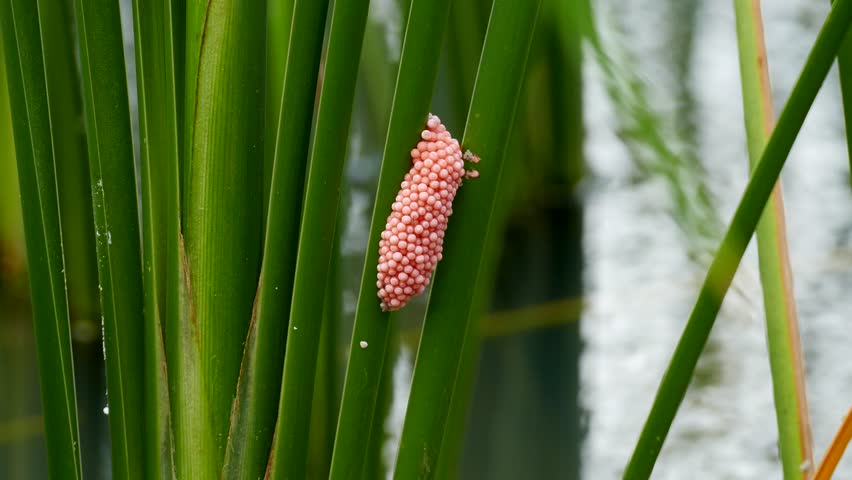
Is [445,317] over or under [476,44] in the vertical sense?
under

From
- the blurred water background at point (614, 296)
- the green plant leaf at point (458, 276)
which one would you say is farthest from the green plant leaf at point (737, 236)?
the blurred water background at point (614, 296)

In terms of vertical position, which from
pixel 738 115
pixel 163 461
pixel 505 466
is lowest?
pixel 505 466

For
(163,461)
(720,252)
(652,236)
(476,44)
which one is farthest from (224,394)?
(652,236)

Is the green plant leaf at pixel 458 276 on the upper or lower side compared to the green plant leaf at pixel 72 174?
lower

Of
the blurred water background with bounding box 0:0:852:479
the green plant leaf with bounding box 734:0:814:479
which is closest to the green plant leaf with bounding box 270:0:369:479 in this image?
the green plant leaf with bounding box 734:0:814:479

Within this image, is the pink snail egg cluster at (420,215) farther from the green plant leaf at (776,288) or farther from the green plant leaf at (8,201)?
the green plant leaf at (8,201)

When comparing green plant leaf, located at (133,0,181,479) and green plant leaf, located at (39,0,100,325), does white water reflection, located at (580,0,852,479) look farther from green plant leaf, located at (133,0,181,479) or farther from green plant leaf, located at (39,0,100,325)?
green plant leaf, located at (133,0,181,479)

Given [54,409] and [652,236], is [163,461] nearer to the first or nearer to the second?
[54,409]
